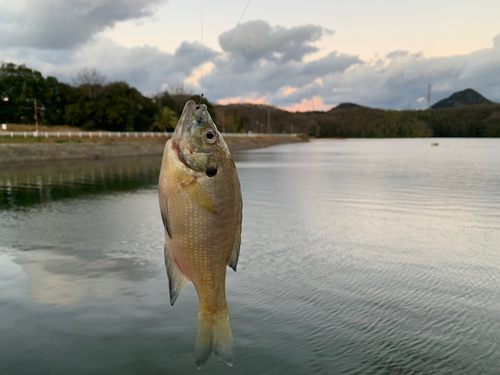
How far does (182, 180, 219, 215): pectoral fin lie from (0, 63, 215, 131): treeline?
235 feet

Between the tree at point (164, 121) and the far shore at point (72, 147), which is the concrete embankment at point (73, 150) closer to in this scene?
the far shore at point (72, 147)

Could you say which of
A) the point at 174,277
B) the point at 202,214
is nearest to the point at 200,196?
the point at 202,214

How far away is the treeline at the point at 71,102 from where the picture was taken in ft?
228

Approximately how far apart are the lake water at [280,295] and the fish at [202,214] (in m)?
2.48

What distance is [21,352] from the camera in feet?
18.6

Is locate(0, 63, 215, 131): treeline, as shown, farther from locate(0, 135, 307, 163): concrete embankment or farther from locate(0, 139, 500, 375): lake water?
locate(0, 139, 500, 375): lake water

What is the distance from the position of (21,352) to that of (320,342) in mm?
4353

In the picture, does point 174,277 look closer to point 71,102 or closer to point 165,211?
point 165,211

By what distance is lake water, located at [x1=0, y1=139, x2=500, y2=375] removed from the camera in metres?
5.47

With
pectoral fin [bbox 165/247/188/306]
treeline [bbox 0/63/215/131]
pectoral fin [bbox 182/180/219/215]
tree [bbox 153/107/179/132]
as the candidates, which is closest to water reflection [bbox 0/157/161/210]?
pectoral fin [bbox 165/247/188/306]

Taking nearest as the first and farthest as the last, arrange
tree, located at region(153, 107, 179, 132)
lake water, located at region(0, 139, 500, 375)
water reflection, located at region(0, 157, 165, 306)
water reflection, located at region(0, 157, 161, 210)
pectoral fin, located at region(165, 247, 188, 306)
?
1. pectoral fin, located at region(165, 247, 188, 306)
2. lake water, located at region(0, 139, 500, 375)
3. water reflection, located at region(0, 157, 165, 306)
4. water reflection, located at region(0, 157, 161, 210)
5. tree, located at region(153, 107, 179, 132)

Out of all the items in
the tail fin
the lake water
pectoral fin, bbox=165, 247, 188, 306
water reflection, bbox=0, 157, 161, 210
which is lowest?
the lake water

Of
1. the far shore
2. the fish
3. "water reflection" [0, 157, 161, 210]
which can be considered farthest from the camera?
the far shore

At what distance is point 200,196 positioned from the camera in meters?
2.85
